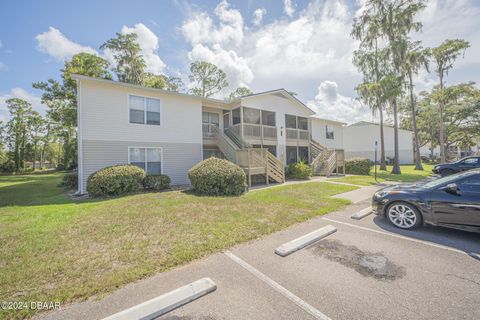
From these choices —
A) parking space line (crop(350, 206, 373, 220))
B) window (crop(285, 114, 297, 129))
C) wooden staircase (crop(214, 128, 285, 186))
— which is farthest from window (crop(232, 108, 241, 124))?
parking space line (crop(350, 206, 373, 220))

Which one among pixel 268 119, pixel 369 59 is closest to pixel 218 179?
pixel 268 119

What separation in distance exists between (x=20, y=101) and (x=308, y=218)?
4829 centimetres

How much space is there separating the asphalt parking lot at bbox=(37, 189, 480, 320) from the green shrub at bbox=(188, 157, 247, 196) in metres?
4.94

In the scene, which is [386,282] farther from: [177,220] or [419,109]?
[419,109]

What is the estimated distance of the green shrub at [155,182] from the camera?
1028 cm

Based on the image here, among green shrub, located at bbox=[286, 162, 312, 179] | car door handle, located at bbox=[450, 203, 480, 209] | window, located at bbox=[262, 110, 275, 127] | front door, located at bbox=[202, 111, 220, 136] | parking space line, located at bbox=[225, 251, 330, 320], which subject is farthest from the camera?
window, located at bbox=[262, 110, 275, 127]

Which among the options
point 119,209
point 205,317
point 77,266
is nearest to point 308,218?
point 205,317

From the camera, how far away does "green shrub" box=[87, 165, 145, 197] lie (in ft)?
28.3

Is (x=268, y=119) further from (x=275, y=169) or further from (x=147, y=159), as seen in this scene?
(x=147, y=159)

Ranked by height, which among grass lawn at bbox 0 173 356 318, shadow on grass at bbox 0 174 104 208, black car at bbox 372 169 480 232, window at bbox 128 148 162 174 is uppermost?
window at bbox 128 148 162 174

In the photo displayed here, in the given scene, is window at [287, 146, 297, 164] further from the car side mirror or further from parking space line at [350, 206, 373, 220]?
the car side mirror

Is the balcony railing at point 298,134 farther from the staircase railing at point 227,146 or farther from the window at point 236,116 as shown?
the staircase railing at point 227,146

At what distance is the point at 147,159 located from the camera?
11.7m

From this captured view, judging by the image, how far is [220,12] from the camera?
10.5 m
